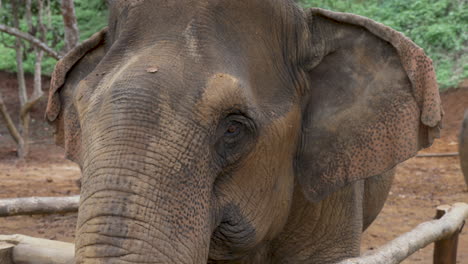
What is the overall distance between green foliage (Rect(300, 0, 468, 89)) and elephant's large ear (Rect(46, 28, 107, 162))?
11.9 m

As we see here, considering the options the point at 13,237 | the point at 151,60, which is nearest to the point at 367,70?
the point at 151,60

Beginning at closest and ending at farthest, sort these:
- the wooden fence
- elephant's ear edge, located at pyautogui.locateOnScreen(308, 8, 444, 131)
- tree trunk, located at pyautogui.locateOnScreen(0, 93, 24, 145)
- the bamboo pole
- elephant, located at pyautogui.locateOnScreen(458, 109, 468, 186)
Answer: elephant's ear edge, located at pyautogui.locateOnScreen(308, 8, 444, 131), the bamboo pole, the wooden fence, elephant, located at pyautogui.locateOnScreen(458, 109, 468, 186), tree trunk, located at pyautogui.locateOnScreen(0, 93, 24, 145)

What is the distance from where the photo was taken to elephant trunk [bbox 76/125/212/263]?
1610 millimetres

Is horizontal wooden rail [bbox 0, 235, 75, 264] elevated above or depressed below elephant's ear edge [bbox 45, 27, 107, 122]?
below

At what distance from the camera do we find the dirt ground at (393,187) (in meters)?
5.96

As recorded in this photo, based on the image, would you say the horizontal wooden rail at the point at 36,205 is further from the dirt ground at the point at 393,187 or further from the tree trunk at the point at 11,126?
the tree trunk at the point at 11,126

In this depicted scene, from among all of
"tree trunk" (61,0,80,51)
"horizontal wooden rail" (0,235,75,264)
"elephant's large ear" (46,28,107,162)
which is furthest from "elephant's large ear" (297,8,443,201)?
"tree trunk" (61,0,80,51)

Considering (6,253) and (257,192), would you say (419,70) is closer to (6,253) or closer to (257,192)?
(257,192)

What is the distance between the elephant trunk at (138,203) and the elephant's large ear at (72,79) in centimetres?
83

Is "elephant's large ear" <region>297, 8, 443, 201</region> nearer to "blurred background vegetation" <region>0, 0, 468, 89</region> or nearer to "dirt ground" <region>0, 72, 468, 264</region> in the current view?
"dirt ground" <region>0, 72, 468, 264</region>

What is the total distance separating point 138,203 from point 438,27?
14.3m

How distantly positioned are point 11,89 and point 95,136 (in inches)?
734

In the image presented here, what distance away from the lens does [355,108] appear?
2367 millimetres

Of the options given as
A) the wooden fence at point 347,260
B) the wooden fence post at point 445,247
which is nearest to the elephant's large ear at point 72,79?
the wooden fence at point 347,260
